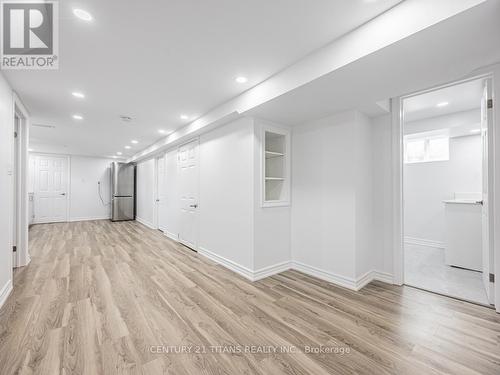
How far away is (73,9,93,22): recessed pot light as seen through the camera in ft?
4.98

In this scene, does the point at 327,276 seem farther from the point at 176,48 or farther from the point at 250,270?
the point at 176,48

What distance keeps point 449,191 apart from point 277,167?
11.5 ft

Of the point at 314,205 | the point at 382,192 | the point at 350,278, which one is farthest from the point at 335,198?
the point at 350,278

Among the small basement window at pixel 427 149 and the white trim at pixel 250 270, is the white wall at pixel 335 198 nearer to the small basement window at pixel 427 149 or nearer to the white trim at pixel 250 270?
the white trim at pixel 250 270

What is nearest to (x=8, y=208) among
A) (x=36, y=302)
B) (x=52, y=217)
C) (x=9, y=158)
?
(x=9, y=158)

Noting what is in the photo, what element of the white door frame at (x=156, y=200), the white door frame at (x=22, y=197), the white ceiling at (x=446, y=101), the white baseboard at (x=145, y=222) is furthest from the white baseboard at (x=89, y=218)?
the white ceiling at (x=446, y=101)

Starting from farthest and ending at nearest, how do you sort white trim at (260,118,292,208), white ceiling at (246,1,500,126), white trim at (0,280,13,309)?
white trim at (260,118,292,208) → white trim at (0,280,13,309) → white ceiling at (246,1,500,126)

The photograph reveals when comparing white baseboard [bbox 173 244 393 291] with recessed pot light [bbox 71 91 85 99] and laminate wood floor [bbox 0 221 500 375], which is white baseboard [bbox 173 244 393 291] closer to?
laminate wood floor [bbox 0 221 500 375]

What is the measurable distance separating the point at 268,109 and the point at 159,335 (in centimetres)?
260

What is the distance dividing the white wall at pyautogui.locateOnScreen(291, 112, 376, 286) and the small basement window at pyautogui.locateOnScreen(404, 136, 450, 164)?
2.62 metres

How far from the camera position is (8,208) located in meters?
2.46

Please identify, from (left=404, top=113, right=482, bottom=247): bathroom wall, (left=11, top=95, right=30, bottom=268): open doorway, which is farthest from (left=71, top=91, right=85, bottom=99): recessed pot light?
(left=404, top=113, right=482, bottom=247): bathroom wall

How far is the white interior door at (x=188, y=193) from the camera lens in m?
4.24

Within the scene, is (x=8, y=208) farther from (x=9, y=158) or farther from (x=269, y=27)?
(x=269, y=27)
